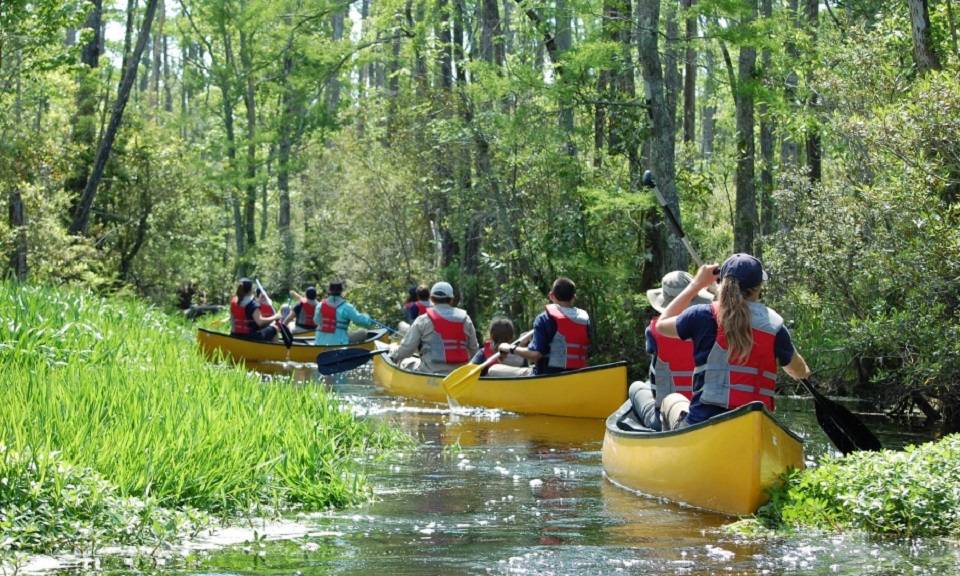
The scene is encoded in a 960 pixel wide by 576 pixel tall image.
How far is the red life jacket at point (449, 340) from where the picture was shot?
1412cm

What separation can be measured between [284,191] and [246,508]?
32.4 metres

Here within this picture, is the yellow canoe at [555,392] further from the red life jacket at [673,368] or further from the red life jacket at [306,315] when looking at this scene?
the red life jacket at [306,315]

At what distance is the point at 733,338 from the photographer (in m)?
6.46

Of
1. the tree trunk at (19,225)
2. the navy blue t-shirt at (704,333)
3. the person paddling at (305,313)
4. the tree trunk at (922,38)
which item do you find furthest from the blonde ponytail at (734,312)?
the person paddling at (305,313)

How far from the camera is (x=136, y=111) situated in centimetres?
2858

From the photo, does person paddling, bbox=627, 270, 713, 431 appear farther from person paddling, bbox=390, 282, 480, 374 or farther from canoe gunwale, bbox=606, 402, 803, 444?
person paddling, bbox=390, 282, 480, 374

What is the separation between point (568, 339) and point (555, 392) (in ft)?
2.05

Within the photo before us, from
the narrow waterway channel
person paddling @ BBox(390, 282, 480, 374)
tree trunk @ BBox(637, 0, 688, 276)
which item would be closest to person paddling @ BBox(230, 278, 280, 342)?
person paddling @ BBox(390, 282, 480, 374)

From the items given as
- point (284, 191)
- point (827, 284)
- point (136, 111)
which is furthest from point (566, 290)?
point (284, 191)

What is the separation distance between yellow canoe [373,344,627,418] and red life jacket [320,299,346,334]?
250 inches

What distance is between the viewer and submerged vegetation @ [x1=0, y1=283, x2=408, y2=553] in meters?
5.24

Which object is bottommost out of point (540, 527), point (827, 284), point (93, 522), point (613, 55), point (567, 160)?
point (540, 527)

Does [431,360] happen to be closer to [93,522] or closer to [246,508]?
[246,508]

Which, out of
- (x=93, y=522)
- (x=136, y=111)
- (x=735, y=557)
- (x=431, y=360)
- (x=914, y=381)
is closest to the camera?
(x=93, y=522)
